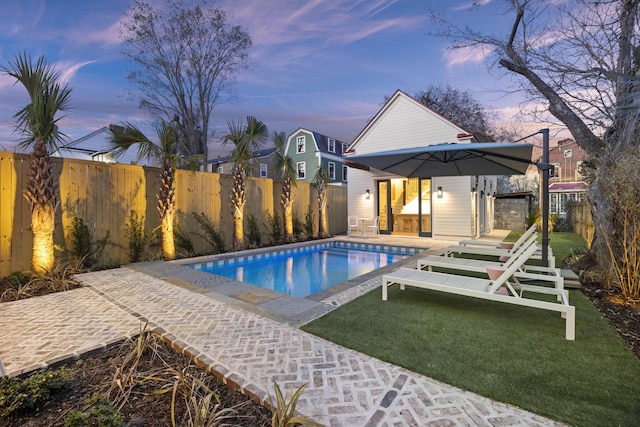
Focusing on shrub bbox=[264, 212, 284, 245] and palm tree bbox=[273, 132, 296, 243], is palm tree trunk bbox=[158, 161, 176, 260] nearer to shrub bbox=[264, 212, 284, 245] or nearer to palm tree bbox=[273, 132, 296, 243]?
shrub bbox=[264, 212, 284, 245]

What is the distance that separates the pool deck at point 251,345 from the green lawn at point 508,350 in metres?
0.20

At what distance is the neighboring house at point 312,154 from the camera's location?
24922 mm

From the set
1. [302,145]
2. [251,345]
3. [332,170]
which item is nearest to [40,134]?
[251,345]

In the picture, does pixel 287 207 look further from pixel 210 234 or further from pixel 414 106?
pixel 414 106

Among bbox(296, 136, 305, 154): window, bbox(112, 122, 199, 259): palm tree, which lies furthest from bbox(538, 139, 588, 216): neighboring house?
bbox(112, 122, 199, 259): palm tree

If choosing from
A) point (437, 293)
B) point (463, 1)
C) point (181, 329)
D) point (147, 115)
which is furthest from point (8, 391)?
point (147, 115)

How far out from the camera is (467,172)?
301 inches

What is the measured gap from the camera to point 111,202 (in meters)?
7.08

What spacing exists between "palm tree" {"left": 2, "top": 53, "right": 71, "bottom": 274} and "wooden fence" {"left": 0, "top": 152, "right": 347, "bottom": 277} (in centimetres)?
43

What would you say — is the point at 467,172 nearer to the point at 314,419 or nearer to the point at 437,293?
the point at 437,293

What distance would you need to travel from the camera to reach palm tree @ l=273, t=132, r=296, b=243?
1094cm

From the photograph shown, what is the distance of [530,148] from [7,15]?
12.9 meters

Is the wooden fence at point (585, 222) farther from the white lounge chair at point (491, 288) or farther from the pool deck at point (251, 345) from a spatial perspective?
the pool deck at point (251, 345)

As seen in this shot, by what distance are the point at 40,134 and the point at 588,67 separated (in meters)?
10.1
